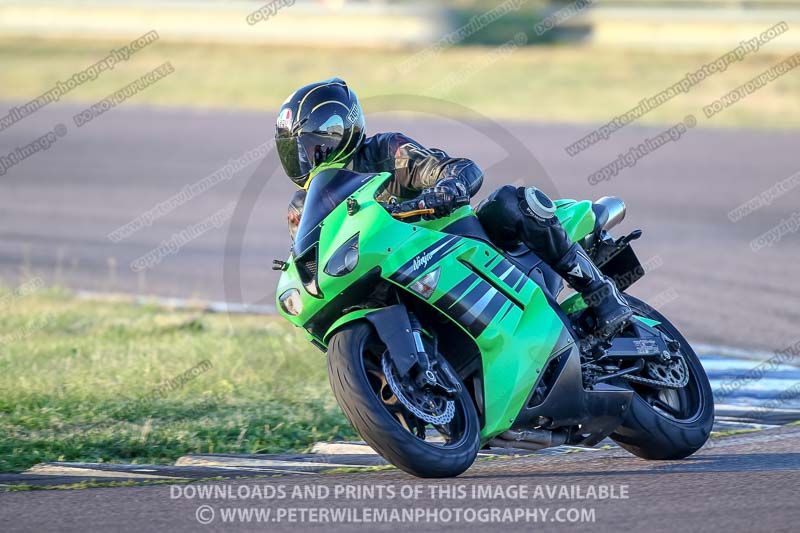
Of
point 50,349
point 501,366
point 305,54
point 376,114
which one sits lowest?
point 501,366

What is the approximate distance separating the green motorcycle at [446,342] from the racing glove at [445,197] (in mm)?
61

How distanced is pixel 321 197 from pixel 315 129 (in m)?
0.42

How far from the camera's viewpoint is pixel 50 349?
8273mm

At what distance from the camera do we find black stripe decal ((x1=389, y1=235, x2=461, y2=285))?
4965 millimetres

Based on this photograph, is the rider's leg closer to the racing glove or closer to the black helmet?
the racing glove

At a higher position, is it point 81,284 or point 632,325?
point 81,284

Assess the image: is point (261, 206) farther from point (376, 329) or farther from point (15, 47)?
point (15, 47)

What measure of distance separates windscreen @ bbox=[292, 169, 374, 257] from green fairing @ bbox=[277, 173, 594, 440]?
56 millimetres

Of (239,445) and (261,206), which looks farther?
(261,206)

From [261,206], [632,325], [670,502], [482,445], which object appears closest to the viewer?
[670,502]

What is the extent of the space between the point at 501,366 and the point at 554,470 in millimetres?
595

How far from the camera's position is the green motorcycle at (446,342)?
15.8 feet

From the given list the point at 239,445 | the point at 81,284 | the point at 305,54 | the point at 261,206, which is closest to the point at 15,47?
the point at 305,54

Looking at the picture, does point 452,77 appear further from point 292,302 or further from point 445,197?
point 292,302
